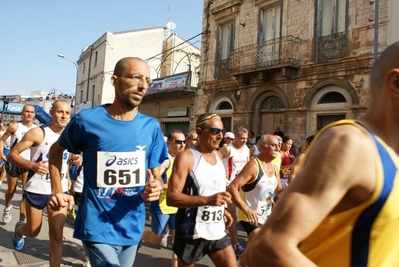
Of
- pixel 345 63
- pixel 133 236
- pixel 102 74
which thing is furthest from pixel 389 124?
pixel 102 74

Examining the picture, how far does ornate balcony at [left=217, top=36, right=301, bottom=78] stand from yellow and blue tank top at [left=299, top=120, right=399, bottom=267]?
44.9ft

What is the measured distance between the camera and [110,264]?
256 cm

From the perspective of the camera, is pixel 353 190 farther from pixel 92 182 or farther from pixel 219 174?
pixel 219 174

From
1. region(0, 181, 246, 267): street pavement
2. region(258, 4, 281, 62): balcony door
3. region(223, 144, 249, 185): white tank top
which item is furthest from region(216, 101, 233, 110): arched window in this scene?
region(0, 181, 246, 267): street pavement

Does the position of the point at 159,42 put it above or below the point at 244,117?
above

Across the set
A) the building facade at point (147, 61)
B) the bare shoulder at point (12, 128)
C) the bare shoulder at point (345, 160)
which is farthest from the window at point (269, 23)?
the bare shoulder at point (345, 160)

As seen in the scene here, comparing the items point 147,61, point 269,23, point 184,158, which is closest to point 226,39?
point 269,23

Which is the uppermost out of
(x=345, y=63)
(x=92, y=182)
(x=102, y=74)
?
(x=102, y=74)

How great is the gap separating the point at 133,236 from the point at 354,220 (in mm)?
1868

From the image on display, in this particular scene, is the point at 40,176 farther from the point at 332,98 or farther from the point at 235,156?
the point at 332,98

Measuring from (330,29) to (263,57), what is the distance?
3.11 m

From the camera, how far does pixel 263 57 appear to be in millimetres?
16078

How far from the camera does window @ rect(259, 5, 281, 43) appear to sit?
1608cm

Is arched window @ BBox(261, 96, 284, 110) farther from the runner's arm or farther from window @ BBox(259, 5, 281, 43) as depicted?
the runner's arm
